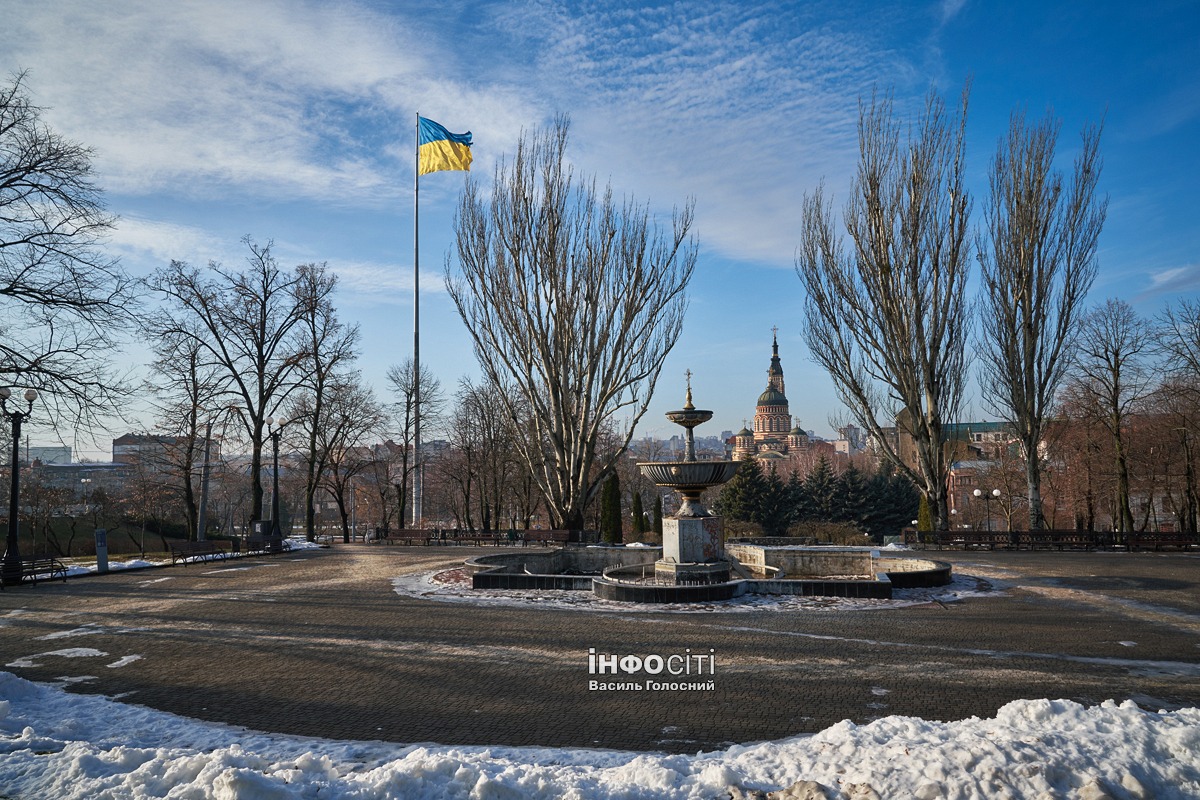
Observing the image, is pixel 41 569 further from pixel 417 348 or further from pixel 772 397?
pixel 772 397

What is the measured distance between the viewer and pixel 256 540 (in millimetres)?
23016

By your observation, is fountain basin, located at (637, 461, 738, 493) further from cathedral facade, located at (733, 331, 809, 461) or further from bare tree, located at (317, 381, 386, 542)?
cathedral facade, located at (733, 331, 809, 461)

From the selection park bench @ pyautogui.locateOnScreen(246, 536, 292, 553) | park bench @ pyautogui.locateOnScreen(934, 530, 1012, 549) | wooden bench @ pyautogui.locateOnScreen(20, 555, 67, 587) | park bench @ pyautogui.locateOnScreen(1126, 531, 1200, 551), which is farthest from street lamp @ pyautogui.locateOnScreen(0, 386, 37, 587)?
park bench @ pyautogui.locateOnScreen(1126, 531, 1200, 551)

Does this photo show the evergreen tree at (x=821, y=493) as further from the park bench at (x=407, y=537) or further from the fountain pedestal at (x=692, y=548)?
the fountain pedestal at (x=692, y=548)

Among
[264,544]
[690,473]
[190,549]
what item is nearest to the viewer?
[690,473]

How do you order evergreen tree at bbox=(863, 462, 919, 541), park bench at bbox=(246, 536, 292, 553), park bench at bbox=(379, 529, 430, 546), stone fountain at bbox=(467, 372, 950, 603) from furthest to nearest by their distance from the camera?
1. evergreen tree at bbox=(863, 462, 919, 541)
2. park bench at bbox=(379, 529, 430, 546)
3. park bench at bbox=(246, 536, 292, 553)
4. stone fountain at bbox=(467, 372, 950, 603)

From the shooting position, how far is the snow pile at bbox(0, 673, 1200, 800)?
4.30 metres

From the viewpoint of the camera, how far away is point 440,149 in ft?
94.8

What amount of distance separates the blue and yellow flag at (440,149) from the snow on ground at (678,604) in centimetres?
→ 1948

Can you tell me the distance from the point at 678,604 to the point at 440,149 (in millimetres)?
23116

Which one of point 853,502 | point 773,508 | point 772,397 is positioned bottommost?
point 773,508

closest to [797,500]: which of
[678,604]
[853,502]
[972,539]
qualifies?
[853,502]

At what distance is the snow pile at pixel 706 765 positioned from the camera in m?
4.30

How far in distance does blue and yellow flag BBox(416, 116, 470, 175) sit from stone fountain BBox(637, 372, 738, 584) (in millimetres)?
19045
